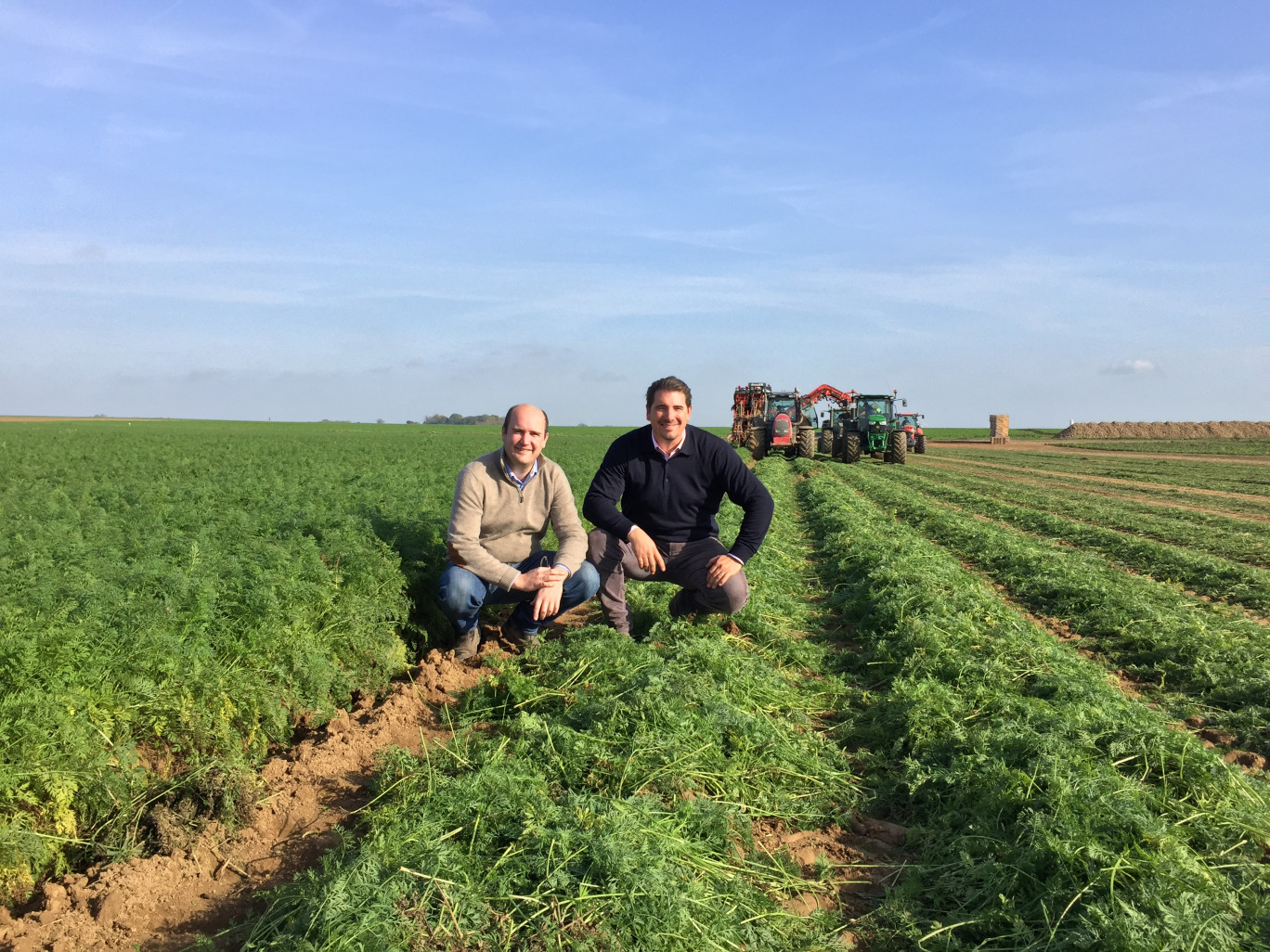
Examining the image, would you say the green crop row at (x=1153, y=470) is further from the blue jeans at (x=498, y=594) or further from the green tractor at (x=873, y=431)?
the blue jeans at (x=498, y=594)

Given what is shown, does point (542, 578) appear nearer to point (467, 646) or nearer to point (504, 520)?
point (504, 520)

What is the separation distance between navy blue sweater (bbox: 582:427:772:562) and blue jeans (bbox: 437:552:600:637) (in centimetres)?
48

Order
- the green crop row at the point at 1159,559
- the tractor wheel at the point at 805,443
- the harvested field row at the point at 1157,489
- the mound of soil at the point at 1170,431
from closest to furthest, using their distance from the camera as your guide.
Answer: the green crop row at the point at 1159,559 → the harvested field row at the point at 1157,489 → the tractor wheel at the point at 805,443 → the mound of soil at the point at 1170,431

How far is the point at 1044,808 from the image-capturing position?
3566 millimetres

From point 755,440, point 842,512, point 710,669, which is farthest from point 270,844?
point 755,440

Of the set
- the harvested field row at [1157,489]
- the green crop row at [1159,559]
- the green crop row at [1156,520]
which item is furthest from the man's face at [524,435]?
the harvested field row at [1157,489]

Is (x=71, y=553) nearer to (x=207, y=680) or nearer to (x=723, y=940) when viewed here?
(x=207, y=680)

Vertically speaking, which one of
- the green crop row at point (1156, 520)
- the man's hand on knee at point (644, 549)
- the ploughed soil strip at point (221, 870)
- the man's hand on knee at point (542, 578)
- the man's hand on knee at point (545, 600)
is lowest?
the ploughed soil strip at point (221, 870)

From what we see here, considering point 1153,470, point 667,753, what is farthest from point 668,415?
point 1153,470

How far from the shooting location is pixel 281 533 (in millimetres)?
7215

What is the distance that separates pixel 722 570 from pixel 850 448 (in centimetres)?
2755

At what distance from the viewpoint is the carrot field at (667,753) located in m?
2.95

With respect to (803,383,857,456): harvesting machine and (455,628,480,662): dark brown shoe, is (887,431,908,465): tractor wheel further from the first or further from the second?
(455,628,480,662): dark brown shoe

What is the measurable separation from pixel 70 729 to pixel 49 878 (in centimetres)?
69
